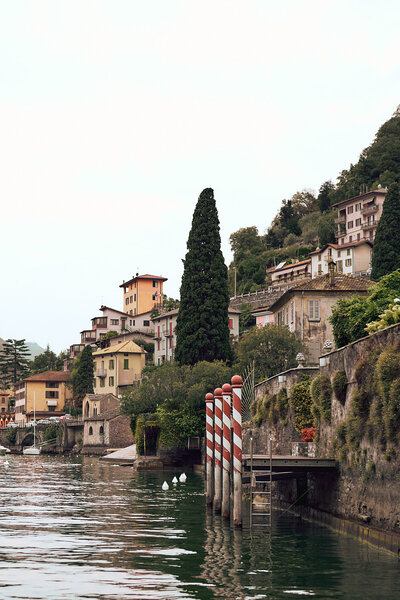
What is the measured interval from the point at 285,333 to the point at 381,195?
69.3 m

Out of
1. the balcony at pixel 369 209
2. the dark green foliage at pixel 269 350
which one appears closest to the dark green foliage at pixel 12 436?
the balcony at pixel 369 209

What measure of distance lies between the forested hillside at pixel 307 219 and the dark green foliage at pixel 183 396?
73.0 metres

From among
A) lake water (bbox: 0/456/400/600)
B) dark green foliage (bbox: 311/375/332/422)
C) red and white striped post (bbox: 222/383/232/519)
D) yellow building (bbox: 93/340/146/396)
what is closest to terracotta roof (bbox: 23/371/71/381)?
yellow building (bbox: 93/340/146/396)

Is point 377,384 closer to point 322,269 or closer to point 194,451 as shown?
point 194,451

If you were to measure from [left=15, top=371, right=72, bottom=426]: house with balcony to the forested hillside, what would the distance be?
117ft

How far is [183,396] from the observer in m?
71.5

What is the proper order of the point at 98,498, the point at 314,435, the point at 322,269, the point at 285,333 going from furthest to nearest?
1. the point at 322,269
2. the point at 285,333
3. the point at 98,498
4. the point at 314,435

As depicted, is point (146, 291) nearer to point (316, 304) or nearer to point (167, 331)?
point (167, 331)

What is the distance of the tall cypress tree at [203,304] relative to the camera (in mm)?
73125

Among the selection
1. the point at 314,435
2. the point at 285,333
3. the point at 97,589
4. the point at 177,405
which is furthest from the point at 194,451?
the point at 97,589

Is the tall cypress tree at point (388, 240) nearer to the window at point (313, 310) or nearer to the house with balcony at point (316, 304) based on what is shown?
the house with balcony at point (316, 304)

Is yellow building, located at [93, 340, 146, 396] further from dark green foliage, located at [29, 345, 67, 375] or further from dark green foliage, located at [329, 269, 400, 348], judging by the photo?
dark green foliage, located at [329, 269, 400, 348]

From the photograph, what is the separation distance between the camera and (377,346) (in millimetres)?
24016

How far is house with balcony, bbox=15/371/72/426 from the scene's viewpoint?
158m
